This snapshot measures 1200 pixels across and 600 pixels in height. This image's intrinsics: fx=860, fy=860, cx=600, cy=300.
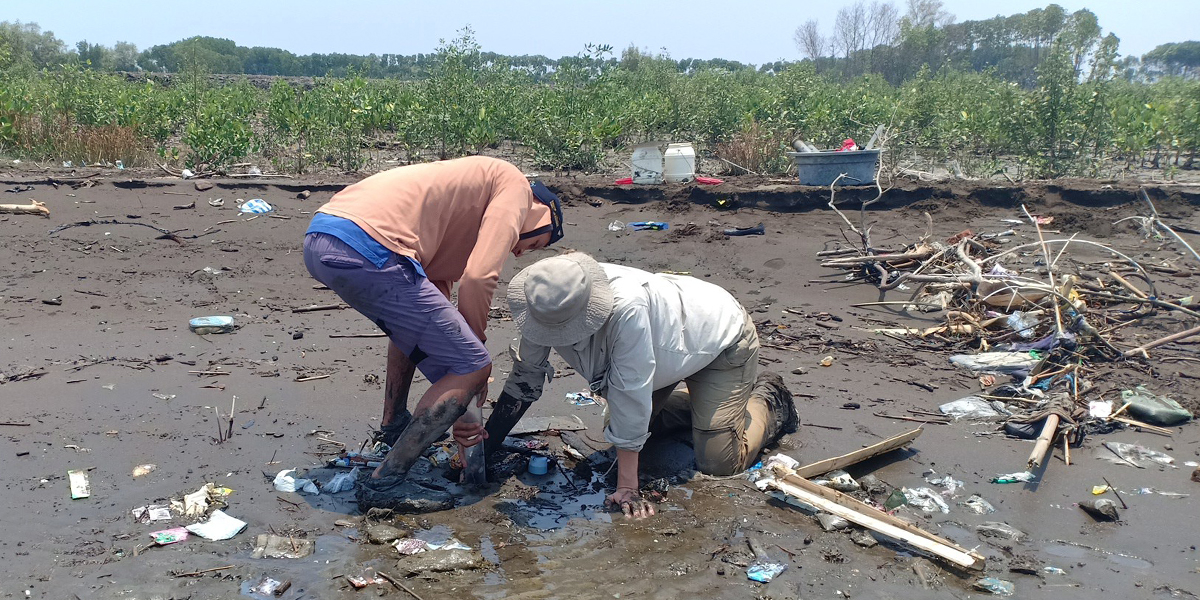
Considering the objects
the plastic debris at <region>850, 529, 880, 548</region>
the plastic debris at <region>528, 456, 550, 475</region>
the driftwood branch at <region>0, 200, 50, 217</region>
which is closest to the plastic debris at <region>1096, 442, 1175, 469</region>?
the plastic debris at <region>850, 529, 880, 548</region>

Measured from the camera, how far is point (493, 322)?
24.5 ft

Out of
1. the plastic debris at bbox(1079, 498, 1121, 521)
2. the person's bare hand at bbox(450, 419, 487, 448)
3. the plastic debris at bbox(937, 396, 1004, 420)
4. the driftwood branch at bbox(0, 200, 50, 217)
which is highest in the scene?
the driftwood branch at bbox(0, 200, 50, 217)

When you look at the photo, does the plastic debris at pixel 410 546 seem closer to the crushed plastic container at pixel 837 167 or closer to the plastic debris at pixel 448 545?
the plastic debris at pixel 448 545

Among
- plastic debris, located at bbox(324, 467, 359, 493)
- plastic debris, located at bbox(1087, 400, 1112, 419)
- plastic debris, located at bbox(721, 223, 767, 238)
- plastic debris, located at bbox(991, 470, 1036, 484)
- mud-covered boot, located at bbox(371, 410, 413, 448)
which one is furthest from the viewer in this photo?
plastic debris, located at bbox(721, 223, 767, 238)

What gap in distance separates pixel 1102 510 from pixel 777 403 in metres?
1.70

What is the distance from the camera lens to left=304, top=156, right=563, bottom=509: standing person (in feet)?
11.9

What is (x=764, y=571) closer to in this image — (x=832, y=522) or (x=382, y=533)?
(x=832, y=522)

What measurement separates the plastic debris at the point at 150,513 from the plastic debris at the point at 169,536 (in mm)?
125

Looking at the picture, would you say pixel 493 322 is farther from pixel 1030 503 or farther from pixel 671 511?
pixel 1030 503

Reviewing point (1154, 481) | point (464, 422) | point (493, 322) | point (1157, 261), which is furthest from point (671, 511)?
point (1157, 261)

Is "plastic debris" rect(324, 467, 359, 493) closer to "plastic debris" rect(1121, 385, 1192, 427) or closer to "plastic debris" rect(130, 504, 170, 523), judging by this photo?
"plastic debris" rect(130, 504, 170, 523)

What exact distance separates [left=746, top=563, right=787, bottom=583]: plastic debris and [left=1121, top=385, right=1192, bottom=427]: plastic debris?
2.93 meters

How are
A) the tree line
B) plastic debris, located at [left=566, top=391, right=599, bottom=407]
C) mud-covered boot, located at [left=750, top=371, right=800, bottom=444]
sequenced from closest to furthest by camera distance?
mud-covered boot, located at [left=750, top=371, right=800, bottom=444] < plastic debris, located at [left=566, top=391, right=599, bottom=407] < the tree line

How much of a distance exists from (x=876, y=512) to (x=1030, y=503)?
0.95 metres
